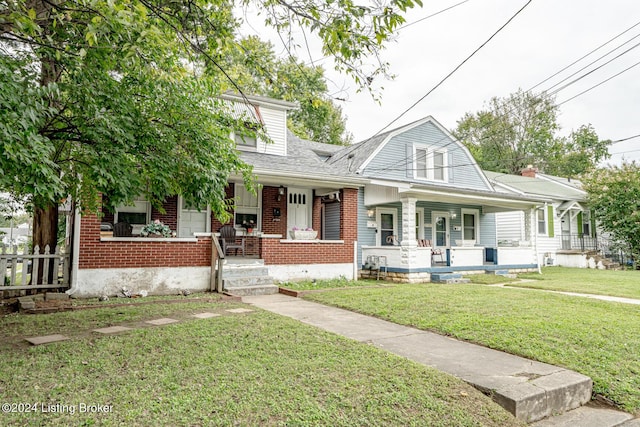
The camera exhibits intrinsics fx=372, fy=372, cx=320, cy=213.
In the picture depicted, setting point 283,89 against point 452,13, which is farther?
point 452,13

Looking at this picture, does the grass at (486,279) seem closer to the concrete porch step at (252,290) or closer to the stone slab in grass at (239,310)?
the concrete porch step at (252,290)

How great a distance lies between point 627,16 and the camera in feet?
28.8

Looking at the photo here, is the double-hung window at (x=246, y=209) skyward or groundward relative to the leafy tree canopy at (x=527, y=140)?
groundward

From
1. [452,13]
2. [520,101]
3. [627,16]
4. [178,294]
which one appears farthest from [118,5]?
[520,101]

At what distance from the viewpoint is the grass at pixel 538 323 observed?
3.74m

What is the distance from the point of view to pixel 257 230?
11859 mm

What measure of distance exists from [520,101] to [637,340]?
3449 cm

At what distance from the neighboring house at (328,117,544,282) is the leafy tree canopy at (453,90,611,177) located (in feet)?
62.2

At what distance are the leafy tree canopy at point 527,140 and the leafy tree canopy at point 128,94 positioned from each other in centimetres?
3177

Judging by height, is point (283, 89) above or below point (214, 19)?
below

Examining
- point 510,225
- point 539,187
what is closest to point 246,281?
point 510,225

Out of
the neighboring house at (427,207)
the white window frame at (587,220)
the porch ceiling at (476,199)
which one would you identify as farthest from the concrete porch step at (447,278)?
the white window frame at (587,220)

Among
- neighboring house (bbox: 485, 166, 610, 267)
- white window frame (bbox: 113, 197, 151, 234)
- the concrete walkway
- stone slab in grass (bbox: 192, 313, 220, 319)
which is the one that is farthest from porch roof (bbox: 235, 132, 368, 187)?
neighboring house (bbox: 485, 166, 610, 267)

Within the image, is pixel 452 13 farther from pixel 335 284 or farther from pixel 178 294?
pixel 178 294
